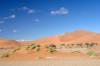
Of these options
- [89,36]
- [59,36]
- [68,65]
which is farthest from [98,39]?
[68,65]

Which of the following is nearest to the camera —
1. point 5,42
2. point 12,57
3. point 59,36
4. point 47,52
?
point 12,57

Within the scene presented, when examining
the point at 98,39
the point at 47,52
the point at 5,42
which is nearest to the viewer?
the point at 47,52

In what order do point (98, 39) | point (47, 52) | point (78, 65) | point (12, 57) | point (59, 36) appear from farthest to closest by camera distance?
point (59, 36) < point (98, 39) < point (47, 52) < point (12, 57) < point (78, 65)

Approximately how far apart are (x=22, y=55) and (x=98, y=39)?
190ft

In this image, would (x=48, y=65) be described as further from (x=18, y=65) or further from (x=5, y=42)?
(x=5, y=42)

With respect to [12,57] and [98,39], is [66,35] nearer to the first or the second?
[98,39]

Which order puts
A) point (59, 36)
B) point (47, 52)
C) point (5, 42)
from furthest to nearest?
point (59, 36) → point (5, 42) → point (47, 52)

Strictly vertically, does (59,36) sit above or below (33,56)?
above

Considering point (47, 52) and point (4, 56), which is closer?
point (4, 56)

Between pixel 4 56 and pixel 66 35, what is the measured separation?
7103 centimetres

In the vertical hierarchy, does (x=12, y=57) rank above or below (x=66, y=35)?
below

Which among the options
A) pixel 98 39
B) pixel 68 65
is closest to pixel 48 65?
pixel 68 65

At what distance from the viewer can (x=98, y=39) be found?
87625mm

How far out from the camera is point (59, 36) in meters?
99.8
